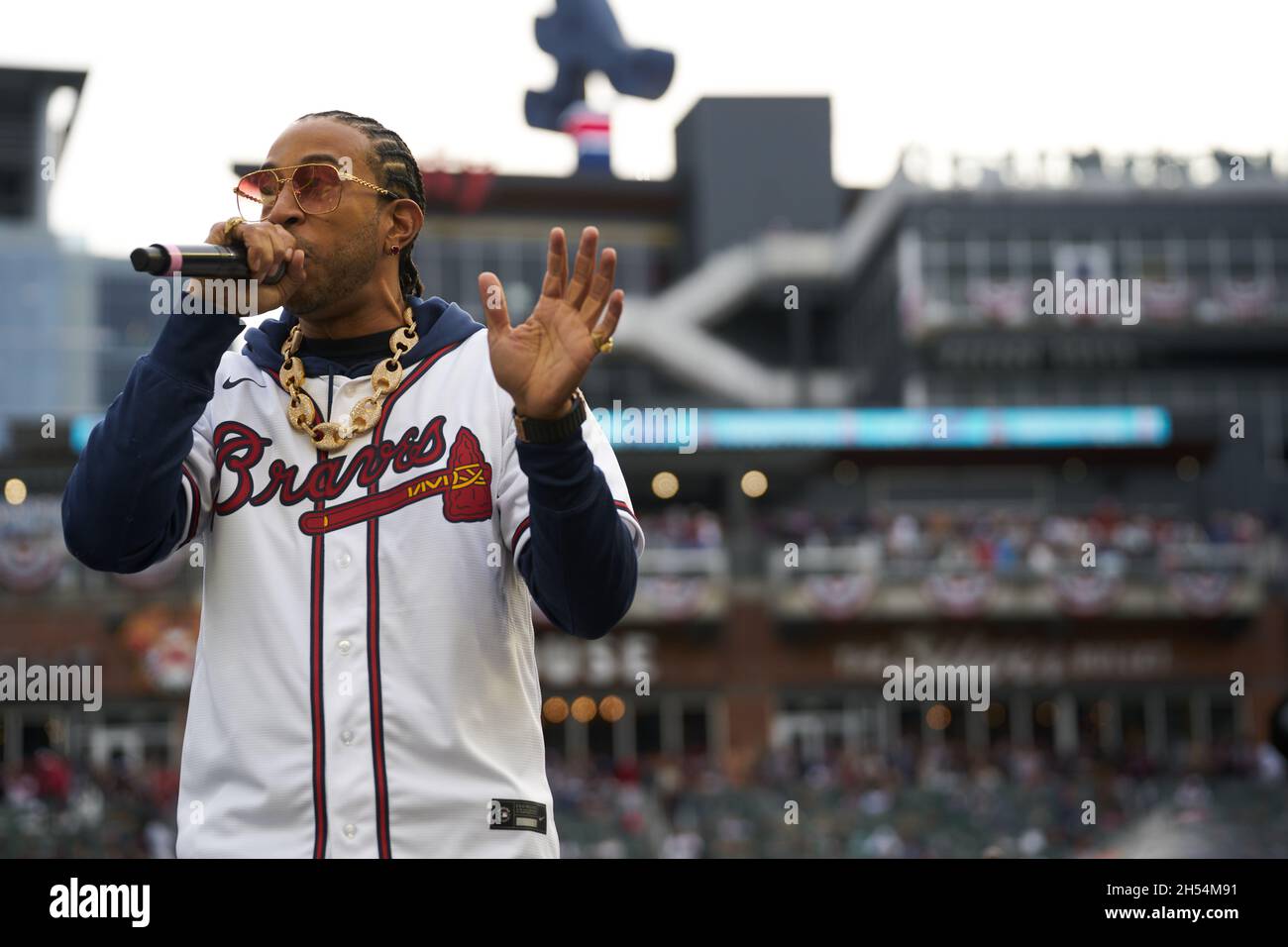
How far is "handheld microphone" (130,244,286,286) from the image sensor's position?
2375 mm

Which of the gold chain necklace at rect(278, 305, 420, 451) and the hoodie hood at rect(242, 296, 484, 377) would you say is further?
the hoodie hood at rect(242, 296, 484, 377)

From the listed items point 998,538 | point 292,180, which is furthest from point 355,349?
point 998,538

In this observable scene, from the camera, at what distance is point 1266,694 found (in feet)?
115

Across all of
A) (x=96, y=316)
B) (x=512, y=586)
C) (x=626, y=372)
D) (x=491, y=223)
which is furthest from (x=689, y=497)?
(x=512, y=586)

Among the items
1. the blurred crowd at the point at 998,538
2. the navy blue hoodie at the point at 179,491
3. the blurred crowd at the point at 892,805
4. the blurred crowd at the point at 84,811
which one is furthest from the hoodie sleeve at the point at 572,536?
the blurred crowd at the point at 998,538

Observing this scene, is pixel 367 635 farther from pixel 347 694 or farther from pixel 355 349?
pixel 355 349

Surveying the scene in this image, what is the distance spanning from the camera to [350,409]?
106 inches

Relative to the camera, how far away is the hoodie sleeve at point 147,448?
2471mm

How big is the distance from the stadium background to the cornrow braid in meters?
13.5

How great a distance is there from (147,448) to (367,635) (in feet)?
1.41

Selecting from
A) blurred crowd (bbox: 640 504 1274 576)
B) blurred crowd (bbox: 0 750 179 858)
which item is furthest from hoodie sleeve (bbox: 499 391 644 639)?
blurred crowd (bbox: 640 504 1274 576)

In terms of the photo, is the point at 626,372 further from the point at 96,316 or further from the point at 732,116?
the point at 96,316

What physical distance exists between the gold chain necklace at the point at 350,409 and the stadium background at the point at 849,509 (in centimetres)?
1355

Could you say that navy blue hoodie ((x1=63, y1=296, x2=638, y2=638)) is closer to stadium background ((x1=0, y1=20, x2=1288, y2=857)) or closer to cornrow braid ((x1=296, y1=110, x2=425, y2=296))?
cornrow braid ((x1=296, y1=110, x2=425, y2=296))
